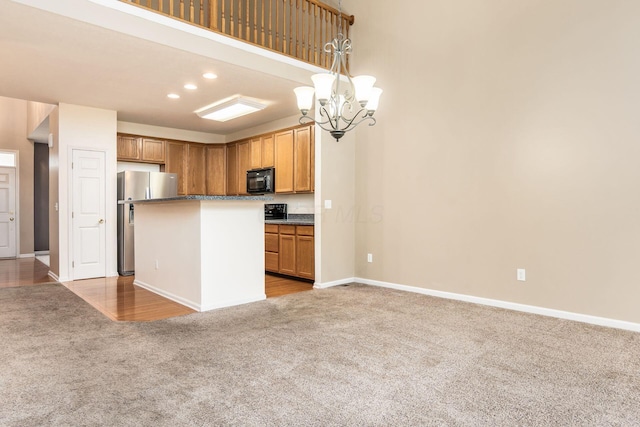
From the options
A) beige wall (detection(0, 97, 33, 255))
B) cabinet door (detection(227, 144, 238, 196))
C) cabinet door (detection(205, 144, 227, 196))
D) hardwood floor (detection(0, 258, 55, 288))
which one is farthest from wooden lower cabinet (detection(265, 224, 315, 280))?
beige wall (detection(0, 97, 33, 255))

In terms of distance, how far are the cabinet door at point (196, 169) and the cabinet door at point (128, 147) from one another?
0.91 m

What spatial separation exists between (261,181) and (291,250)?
156cm

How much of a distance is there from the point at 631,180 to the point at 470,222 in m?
1.40

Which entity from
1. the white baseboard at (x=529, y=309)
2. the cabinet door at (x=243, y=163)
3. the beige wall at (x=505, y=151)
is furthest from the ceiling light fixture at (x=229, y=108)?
the white baseboard at (x=529, y=309)

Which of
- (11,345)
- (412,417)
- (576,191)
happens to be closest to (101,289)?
(11,345)

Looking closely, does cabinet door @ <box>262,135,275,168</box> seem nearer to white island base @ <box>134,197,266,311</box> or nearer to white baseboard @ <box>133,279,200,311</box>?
white island base @ <box>134,197,266,311</box>

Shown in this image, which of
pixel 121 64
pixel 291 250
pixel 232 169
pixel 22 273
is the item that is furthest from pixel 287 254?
pixel 22 273

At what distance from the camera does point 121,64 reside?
384 cm

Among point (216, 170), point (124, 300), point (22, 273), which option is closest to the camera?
point (124, 300)

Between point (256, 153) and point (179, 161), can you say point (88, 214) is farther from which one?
point (256, 153)

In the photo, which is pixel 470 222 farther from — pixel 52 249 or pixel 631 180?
pixel 52 249

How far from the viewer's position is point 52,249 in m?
5.66

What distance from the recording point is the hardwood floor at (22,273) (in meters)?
5.20

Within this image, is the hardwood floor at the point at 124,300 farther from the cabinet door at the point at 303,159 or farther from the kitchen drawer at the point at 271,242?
the cabinet door at the point at 303,159
